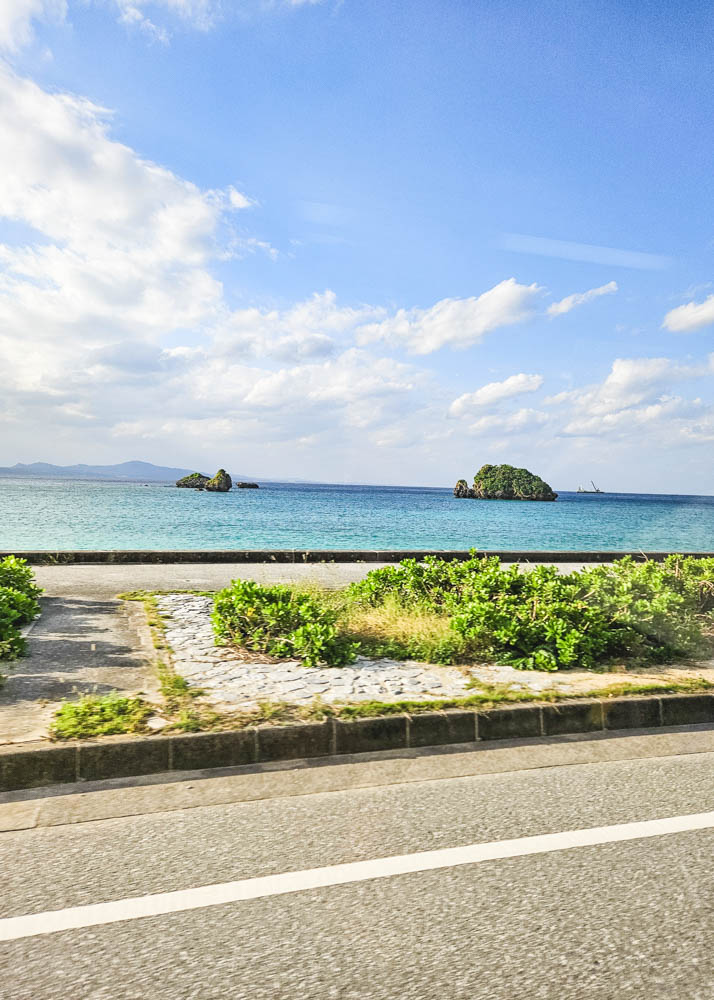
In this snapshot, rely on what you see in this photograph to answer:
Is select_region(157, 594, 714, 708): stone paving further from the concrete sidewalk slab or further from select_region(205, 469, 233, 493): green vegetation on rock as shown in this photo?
select_region(205, 469, 233, 493): green vegetation on rock

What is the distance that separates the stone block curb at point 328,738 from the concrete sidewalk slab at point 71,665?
27 cm

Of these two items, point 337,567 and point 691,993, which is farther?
point 337,567

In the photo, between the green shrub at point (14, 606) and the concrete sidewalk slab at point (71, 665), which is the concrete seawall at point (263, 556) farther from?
the concrete sidewalk slab at point (71, 665)

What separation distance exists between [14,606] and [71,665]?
1.91 meters

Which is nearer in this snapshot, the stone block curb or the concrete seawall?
the stone block curb

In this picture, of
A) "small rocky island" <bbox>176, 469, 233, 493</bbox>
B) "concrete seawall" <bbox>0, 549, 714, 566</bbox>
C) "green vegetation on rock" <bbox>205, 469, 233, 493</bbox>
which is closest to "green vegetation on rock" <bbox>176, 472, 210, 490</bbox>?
"small rocky island" <bbox>176, 469, 233, 493</bbox>

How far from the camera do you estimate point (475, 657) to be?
22.1ft

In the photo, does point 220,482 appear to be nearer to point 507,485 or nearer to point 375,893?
point 507,485

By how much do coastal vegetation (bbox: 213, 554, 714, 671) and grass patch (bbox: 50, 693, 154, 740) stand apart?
6.24ft

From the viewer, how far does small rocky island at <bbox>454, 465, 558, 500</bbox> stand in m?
162

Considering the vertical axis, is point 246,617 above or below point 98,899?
above

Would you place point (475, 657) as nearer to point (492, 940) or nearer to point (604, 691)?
point (604, 691)

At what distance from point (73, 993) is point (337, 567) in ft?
41.6

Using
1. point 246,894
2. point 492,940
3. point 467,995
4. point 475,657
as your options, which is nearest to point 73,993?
point 246,894
